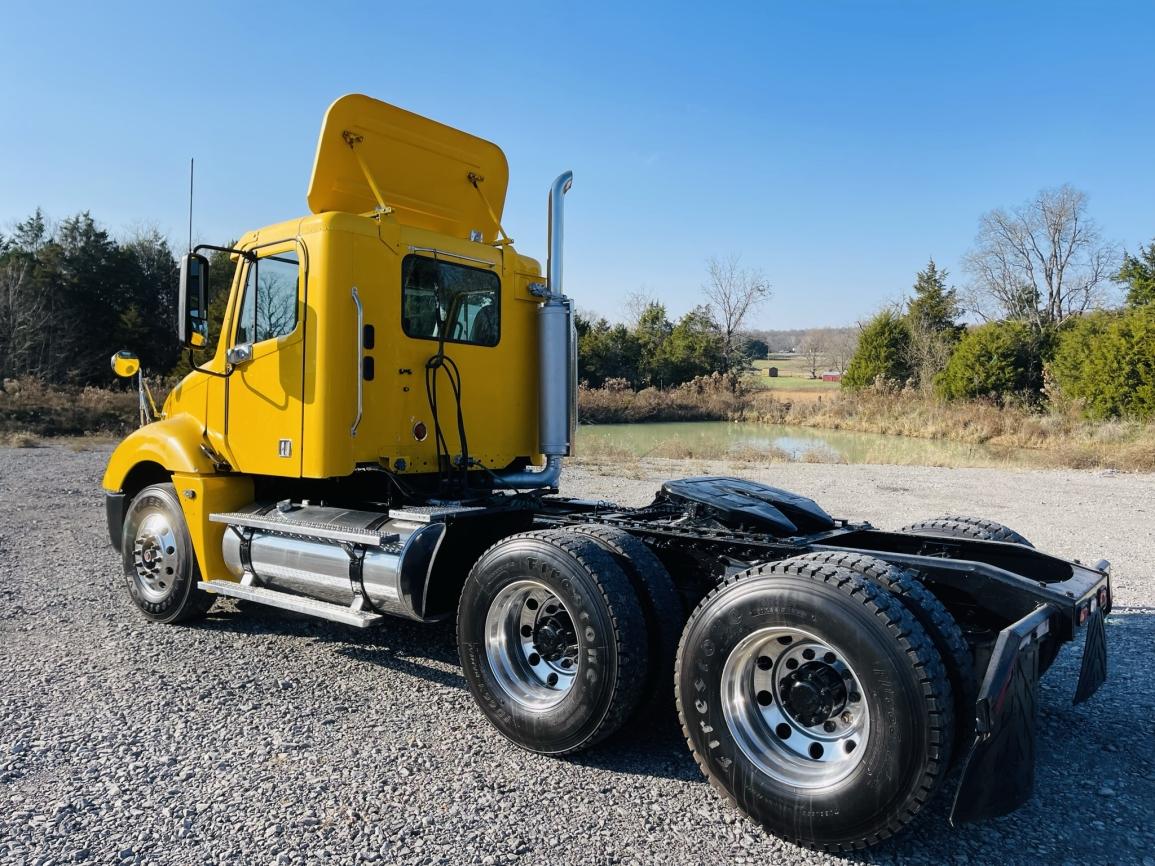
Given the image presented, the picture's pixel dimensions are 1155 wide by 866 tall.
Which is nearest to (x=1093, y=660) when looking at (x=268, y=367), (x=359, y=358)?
(x=359, y=358)

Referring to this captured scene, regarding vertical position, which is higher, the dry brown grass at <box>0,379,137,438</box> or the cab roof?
the cab roof

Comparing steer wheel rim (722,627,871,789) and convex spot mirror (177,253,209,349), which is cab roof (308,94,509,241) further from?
steer wheel rim (722,627,871,789)

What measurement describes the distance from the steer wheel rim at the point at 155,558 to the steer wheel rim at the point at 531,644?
3.04 meters

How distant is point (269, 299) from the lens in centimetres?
566

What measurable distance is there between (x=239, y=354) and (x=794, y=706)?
439 centimetres

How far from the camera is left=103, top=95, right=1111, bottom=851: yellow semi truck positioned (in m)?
A: 3.08

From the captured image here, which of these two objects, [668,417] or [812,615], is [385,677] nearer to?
[812,615]

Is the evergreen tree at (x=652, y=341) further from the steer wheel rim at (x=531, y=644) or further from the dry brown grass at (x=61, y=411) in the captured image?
the steer wheel rim at (x=531, y=644)

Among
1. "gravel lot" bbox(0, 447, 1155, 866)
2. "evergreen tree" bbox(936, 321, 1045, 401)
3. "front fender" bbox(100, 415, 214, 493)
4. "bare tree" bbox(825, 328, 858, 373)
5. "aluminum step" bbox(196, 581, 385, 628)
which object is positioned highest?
"bare tree" bbox(825, 328, 858, 373)

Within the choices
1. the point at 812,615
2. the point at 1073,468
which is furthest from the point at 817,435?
the point at 812,615

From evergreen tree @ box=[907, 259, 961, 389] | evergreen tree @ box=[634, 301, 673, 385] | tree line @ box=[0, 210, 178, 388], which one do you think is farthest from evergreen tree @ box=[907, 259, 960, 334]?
tree line @ box=[0, 210, 178, 388]

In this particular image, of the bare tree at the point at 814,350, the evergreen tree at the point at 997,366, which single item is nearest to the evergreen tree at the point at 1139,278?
the evergreen tree at the point at 997,366

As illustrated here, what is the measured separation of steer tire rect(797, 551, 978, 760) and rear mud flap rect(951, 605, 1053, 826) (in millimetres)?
160

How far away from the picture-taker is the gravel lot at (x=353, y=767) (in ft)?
10.4
